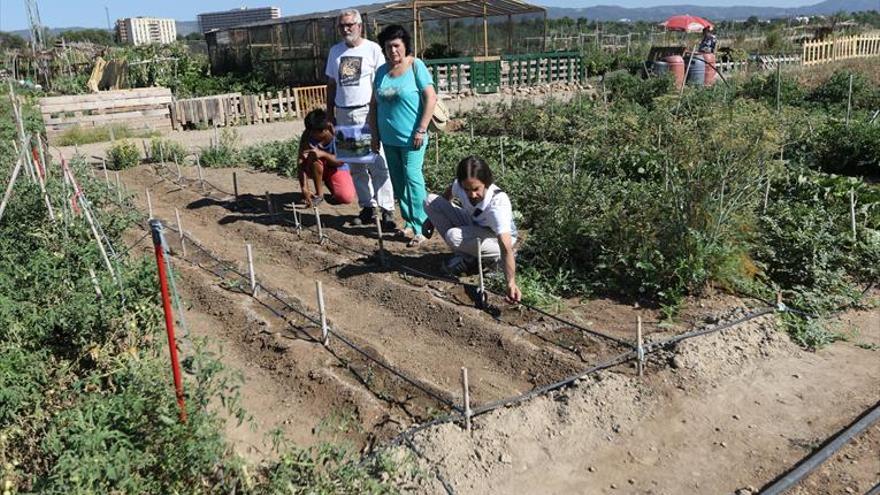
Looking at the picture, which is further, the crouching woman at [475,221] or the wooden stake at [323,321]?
the crouching woman at [475,221]

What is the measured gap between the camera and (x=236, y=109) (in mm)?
14164

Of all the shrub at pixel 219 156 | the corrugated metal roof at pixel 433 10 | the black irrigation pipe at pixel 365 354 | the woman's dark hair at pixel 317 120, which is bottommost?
the black irrigation pipe at pixel 365 354

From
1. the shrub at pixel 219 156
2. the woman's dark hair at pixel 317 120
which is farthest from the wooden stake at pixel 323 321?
the shrub at pixel 219 156

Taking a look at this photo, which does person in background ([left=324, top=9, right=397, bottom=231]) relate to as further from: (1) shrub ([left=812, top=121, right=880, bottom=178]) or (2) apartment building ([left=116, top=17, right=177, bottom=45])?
(2) apartment building ([left=116, top=17, right=177, bottom=45])

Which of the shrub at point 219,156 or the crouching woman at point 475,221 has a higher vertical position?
the crouching woman at point 475,221

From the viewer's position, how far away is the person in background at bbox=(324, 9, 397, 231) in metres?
5.35

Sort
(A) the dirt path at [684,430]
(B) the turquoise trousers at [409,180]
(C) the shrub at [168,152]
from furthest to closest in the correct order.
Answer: (C) the shrub at [168,152]
(B) the turquoise trousers at [409,180]
(A) the dirt path at [684,430]

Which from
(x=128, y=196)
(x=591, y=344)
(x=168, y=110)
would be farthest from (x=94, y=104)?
(x=591, y=344)

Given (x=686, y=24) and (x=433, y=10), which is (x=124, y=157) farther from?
(x=686, y=24)

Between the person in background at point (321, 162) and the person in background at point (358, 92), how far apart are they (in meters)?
0.24

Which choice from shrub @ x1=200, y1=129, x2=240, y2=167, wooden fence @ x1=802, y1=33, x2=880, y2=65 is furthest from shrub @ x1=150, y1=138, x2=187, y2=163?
wooden fence @ x1=802, y1=33, x2=880, y2=65

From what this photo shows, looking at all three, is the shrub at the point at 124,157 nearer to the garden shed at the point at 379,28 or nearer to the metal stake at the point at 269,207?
the metal stake at the point at 269,207

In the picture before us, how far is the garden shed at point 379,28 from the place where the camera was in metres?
16.9

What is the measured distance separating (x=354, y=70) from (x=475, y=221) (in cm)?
166
